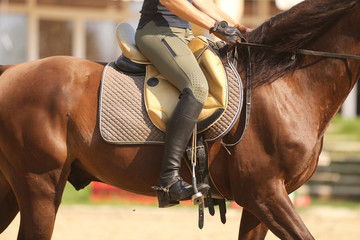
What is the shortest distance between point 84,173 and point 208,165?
930 millimetres

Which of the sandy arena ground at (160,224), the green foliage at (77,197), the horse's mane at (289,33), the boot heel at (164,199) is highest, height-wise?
the horse's mane at (289,33)

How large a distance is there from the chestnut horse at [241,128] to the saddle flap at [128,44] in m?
0.22

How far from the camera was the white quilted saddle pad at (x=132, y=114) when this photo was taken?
3.85 metres

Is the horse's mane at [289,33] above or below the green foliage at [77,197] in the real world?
above

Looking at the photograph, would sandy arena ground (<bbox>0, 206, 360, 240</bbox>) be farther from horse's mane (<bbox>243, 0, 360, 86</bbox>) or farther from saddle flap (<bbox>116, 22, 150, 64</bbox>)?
horse's mane (<bbox>243, 0, 360, 86</bbox>)

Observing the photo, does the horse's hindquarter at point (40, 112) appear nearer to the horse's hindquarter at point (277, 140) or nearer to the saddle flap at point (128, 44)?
the saddle flap at point (128, 44)

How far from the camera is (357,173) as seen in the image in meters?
11.2

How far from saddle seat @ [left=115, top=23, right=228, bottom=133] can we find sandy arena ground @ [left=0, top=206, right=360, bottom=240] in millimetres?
3813

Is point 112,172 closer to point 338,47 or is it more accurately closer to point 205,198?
point 205,198

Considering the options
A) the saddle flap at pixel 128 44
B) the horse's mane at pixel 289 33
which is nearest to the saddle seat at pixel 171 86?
the saddle flap at pixel 128 44

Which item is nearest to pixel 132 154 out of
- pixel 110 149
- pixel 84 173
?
pixel 110 149

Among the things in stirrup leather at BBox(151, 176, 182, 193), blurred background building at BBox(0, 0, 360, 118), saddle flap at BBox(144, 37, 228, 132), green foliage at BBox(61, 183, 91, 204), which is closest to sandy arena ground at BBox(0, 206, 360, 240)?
green foliage at BBox(61, 183, 91, 204)

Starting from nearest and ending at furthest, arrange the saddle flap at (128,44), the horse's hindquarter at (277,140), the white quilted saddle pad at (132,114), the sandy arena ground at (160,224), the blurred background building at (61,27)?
the horse's hindquarter at (277,140) → the white quilted saddle pad at (132,114) → the saddle flap at (128,44) → the sandy arena ground at (160,224) → the blurred background building at (61,27)

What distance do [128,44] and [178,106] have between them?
26.0 inches
